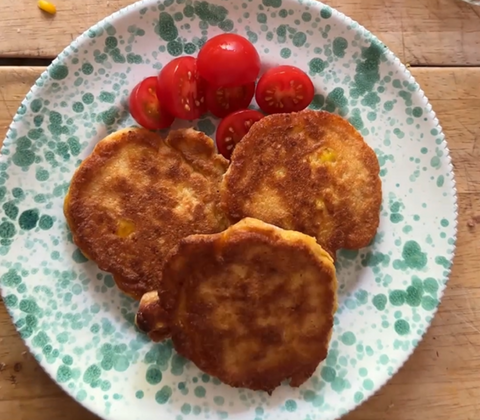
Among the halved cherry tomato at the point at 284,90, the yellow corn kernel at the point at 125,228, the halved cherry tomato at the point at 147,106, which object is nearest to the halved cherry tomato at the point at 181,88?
the halved cherry tomato at the point at 147,106

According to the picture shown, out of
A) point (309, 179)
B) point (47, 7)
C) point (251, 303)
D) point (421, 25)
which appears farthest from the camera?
point (421, 25)

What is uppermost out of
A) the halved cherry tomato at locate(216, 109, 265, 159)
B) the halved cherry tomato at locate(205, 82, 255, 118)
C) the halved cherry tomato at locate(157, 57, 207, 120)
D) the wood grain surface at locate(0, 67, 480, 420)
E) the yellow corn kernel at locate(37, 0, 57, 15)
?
the yellow corn kernel at locate(37, 0, 57, 15)

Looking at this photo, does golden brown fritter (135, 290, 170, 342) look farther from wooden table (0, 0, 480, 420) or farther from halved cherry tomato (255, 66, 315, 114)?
halved cherry tomato (255, 66, 315, 114)

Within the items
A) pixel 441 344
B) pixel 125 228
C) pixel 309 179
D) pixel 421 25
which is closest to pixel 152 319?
pixel 125 228

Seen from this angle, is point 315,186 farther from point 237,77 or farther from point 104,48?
point 104,48

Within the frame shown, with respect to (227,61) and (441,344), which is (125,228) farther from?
(441,344)

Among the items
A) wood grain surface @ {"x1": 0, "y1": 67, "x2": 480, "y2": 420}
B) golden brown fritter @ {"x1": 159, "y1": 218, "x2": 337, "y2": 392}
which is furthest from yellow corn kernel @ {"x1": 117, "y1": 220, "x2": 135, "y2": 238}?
wood grain surface @ {"x1": 0, "y1": 67, "x2": 480, "y2": 420}

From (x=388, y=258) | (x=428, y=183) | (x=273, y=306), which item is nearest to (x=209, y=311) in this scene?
(x=273, y=306)
